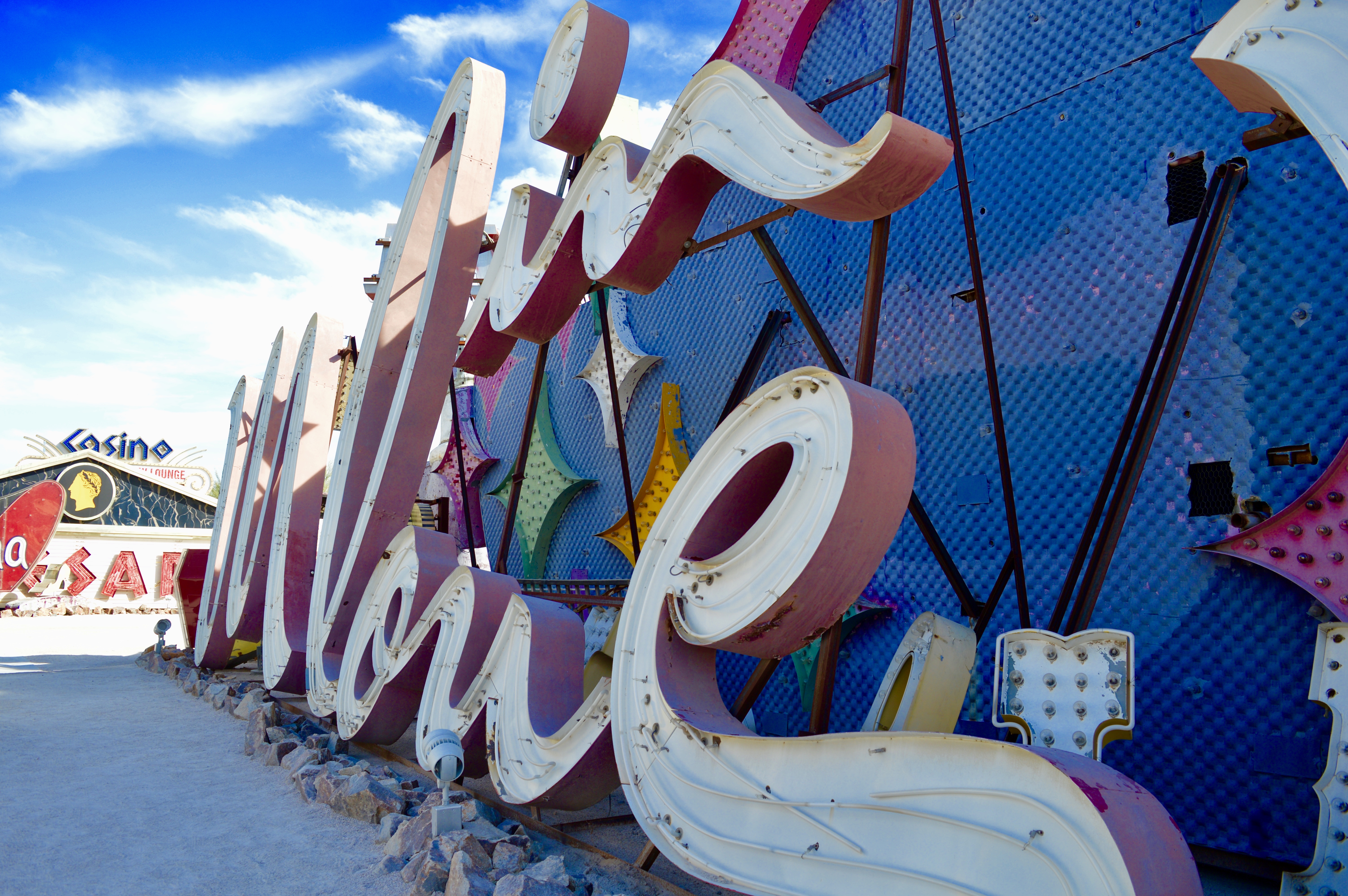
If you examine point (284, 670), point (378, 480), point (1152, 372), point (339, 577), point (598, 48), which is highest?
point (598, 48)

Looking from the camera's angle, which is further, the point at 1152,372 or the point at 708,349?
the point at 708,349

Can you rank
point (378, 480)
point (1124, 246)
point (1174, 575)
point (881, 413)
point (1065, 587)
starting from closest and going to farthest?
point (881, 413), point (1065, 587), point (1174, 575), point (1124, 246), point (378, 480)

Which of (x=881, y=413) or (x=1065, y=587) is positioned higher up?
(x=881, y=413)

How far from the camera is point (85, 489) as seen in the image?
23.5 meters

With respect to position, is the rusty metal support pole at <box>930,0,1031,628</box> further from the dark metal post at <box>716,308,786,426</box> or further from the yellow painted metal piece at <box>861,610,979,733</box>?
the dark metal post at <box>716,308,786,426</box>

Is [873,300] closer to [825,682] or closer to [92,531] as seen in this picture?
[825,682]

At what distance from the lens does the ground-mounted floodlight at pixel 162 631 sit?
11.5m

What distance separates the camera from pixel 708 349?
695cm

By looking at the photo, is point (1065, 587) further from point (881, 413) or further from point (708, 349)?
point (708, 349)

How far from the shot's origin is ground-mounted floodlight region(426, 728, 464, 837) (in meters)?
3.92

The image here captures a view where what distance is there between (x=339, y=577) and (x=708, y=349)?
3318mm

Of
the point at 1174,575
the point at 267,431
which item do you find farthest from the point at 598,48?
the point at 267,431

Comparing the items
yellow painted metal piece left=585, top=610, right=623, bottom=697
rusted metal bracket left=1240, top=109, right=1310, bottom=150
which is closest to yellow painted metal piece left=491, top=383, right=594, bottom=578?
yellow painted metal piece left=585, top=610, right=623, bottom=697

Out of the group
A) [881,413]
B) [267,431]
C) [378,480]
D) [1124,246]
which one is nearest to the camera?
[881,413]
